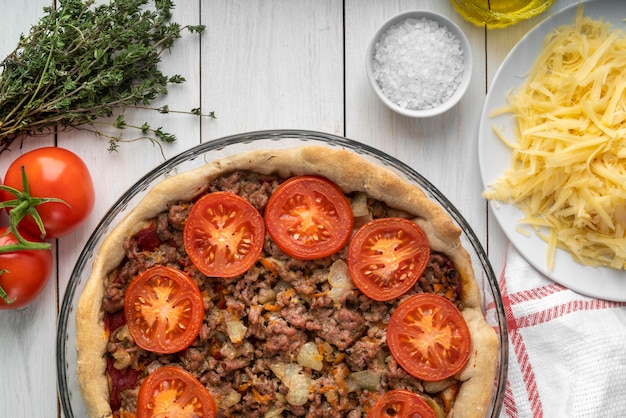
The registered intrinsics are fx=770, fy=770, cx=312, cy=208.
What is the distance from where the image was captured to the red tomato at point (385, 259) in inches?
156

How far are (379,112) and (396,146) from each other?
0.74 feet

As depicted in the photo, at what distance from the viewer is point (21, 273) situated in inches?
163

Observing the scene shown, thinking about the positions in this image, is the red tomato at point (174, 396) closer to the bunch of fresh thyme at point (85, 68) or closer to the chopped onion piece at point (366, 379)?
the chopped onion piece at point (366, 379)

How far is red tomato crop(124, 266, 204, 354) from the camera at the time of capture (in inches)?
155

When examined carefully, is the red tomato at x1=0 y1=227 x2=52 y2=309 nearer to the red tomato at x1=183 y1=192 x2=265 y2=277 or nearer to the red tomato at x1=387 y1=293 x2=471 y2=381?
the red tomato at x1=183 y1=192 x2=265 y2=277

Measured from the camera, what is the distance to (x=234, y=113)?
454 cm

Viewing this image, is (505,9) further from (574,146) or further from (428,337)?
(428,337)

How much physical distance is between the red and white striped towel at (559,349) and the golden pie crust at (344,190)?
0.41 metres

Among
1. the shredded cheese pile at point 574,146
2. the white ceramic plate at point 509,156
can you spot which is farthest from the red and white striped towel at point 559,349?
the shredded cheese pile at point 574,146

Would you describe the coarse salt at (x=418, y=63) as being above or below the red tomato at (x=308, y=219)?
above

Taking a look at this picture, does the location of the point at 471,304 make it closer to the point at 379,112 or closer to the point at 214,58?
the point at 379,112

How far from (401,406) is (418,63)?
6.18ft

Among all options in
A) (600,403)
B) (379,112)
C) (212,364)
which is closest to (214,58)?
(379,112)

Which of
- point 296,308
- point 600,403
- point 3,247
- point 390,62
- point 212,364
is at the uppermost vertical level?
point 390,62
